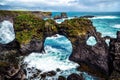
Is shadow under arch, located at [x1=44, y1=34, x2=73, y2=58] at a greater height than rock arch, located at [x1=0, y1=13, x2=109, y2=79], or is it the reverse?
rock arch, located at [x1=0, y1=13, x2=109, y2=79]

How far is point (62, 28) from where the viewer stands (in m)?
50.2

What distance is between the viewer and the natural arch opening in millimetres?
42156

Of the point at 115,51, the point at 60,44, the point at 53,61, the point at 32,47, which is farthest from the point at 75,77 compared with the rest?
the point at 60,44

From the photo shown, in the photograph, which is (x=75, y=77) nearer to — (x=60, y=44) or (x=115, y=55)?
(x=115, y=55)

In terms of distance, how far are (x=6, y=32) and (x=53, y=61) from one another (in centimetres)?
1081

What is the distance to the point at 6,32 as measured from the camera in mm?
47938

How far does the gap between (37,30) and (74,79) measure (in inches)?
674

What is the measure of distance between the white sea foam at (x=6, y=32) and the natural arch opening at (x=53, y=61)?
17.8 ft

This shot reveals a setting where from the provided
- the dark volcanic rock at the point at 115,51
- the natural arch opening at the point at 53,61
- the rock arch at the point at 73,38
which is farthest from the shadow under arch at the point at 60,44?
the dark volcanic rock at the point at 115,51

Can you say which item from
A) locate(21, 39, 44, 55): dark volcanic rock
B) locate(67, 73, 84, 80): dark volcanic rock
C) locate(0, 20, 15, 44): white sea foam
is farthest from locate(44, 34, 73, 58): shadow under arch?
locate(67, 73, 84, 80): dark volcanic rock

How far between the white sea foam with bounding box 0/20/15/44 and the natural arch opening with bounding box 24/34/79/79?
214 inches

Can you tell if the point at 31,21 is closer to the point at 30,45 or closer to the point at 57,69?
the point at 30,45

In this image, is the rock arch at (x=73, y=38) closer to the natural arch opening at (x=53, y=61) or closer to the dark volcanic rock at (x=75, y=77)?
the natural arch opening at (x=53, y=61)

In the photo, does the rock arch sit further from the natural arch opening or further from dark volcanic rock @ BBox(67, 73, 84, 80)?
dark volcanic rock @ BBox(67, 73, 84, 80)
